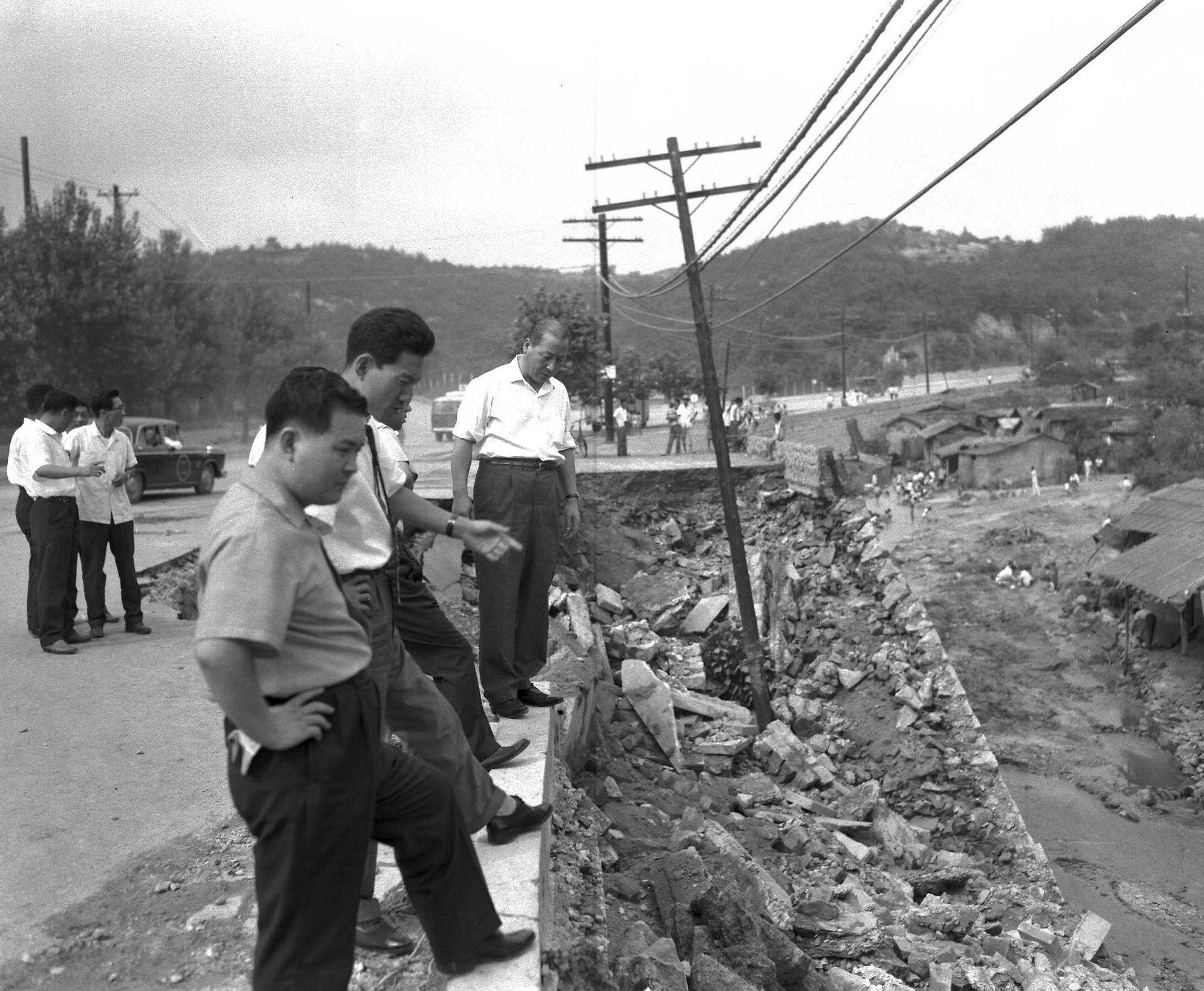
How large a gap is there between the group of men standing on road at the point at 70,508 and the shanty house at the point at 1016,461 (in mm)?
42657

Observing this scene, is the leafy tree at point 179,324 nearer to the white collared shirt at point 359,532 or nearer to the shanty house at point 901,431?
the shanty house at point 901,431

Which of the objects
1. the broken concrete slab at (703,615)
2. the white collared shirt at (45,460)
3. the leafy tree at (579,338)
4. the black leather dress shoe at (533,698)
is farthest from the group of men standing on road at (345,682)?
the leafy tree at (579,338)

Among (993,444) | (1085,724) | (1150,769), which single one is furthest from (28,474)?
(993,444)

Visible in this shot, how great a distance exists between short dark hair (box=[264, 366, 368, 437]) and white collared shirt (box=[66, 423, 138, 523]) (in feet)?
19.4

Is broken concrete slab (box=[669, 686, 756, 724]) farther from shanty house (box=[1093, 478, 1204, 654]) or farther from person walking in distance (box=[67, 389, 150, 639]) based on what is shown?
shanty house (box=[1093, 478, 1204, 654])

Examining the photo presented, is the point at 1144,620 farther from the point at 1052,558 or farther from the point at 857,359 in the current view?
the point at 857,359

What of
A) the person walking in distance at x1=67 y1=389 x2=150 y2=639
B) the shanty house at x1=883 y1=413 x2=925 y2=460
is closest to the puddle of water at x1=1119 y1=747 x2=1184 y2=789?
the person walking in distance at x1=67 y1=389 x2=150 y2=639

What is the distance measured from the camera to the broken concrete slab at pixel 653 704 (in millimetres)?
8711

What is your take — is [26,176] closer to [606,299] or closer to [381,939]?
[606,299]

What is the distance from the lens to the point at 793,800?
9.74 meters

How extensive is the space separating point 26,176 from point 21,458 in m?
29.4

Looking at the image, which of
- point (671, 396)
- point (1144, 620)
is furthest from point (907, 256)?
point (1144, 620)

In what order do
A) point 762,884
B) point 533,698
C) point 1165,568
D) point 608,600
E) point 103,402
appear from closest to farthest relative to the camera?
point 533,698 < point 762,884 < point 103,402 < point 608,600 < point 1165,568

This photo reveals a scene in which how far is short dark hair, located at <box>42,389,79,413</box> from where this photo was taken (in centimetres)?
745
